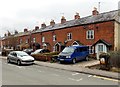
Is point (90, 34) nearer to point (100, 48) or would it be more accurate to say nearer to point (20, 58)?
point (100, 48)

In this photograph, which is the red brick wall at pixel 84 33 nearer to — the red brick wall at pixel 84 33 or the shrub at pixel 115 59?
the red brick wall at pixel 84 33

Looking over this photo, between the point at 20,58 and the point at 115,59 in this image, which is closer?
the point at 115,59

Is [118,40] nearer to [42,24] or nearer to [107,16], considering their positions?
[107,16]

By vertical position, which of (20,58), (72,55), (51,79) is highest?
(72,55)

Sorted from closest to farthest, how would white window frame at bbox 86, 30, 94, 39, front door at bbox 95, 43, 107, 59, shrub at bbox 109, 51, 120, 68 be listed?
shrub at bbox 109, 51, 120, 68
front door at bbox 95, 43, 107, 59
white window frame at bbox 86, 30, 94, 39

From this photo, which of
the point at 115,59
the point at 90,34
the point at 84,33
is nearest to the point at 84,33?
the point at 84,33

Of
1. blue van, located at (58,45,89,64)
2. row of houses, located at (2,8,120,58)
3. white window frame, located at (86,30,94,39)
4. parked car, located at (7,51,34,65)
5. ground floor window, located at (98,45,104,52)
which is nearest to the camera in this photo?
parked car, located at (7,51,34,65)

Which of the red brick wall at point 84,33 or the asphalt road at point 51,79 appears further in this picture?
the red brick wall at point 84,33

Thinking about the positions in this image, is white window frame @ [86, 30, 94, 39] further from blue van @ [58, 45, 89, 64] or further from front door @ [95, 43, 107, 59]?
blue van @ [58, 45, 89, 64]

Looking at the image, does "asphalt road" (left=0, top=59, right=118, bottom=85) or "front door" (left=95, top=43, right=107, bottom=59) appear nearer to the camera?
"asphalt road" (left=0, top=59, right=118, bottom=85)

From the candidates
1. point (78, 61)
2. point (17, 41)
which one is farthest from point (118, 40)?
point (17, 41)

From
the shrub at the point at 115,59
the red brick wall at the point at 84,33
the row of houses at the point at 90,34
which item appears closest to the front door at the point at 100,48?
the row of houses at the point at 90,34

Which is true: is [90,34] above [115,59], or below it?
above

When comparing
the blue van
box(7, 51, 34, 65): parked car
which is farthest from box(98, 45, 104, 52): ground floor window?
box(7, 51, 34, 65): parked car
